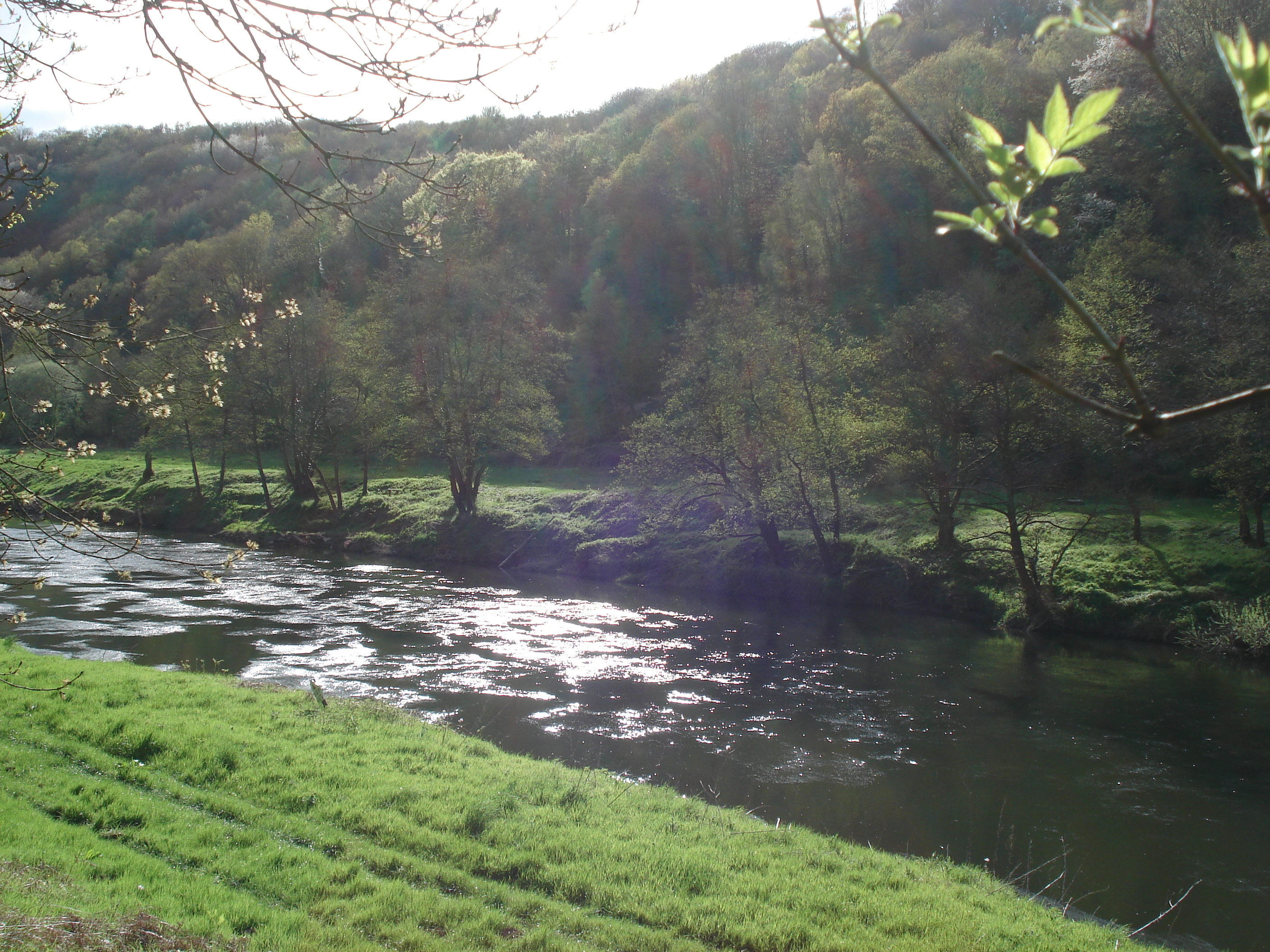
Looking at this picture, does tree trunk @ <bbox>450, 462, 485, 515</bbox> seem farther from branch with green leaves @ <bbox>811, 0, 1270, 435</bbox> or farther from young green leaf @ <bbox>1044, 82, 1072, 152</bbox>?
young green leaf @ <bbox>1044, 82, 1072, 152</bbox>

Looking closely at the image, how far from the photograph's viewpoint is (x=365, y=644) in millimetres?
18547

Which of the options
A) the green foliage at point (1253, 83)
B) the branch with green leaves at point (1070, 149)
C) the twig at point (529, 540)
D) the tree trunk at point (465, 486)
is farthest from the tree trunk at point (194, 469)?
the green foliage at point (1253, 83)

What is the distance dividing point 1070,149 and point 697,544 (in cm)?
2853

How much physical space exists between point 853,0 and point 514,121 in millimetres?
98269

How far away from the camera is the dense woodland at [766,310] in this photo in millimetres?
22375

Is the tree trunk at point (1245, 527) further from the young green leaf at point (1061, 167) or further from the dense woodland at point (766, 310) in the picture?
the young green leaf at point (1061, 167)

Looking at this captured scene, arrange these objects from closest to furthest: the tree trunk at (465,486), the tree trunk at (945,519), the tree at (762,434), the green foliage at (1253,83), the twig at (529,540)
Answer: the green foliage at (1253,83) < the tree trunk at (945,519) < the tree at (762,434) < the twig at (529,540) < the tree trunk at (465,486)

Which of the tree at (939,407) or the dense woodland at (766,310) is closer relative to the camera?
the dense woodland at (766,310)

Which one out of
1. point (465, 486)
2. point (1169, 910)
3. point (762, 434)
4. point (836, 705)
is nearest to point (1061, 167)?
point (1169, 910)

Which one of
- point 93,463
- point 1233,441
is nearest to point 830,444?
point 1233,441

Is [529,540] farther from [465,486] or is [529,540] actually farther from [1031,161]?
[1031,161]

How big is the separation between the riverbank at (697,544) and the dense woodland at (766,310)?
799 mm

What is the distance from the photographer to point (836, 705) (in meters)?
15.4

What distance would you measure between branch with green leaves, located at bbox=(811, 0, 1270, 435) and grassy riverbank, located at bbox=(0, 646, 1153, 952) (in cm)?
640
